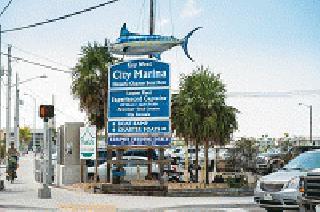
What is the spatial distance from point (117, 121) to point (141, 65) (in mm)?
2445

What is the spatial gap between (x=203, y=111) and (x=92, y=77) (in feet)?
22.0

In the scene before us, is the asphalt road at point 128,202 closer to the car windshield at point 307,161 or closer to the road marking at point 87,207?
the road marking at point 87,207

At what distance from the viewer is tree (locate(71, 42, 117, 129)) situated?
115 ft

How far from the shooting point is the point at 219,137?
31.5 m

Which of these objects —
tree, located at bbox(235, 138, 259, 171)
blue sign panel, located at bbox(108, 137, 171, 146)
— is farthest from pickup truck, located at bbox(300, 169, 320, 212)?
tree, located at bbox(235, 138, 259, 171)

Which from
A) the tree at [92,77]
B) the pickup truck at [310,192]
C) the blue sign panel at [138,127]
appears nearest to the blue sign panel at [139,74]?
the blue sign panel at [138,127]

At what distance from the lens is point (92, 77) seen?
1380 inches

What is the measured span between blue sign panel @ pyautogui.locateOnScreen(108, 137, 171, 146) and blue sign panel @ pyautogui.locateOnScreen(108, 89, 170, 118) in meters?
0.92

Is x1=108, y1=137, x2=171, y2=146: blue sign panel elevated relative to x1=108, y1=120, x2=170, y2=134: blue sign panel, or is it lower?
lower

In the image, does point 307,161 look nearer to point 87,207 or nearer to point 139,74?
point 87,207

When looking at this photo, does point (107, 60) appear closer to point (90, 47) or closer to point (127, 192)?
point (90, 47)

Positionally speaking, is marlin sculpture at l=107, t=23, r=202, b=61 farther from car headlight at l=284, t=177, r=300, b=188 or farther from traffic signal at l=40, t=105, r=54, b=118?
car headlight at l=284, t=177, r=300, b=188

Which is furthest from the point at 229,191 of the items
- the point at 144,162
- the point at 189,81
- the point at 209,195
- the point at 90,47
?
the point at 90,47

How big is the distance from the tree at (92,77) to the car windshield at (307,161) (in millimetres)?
17424
